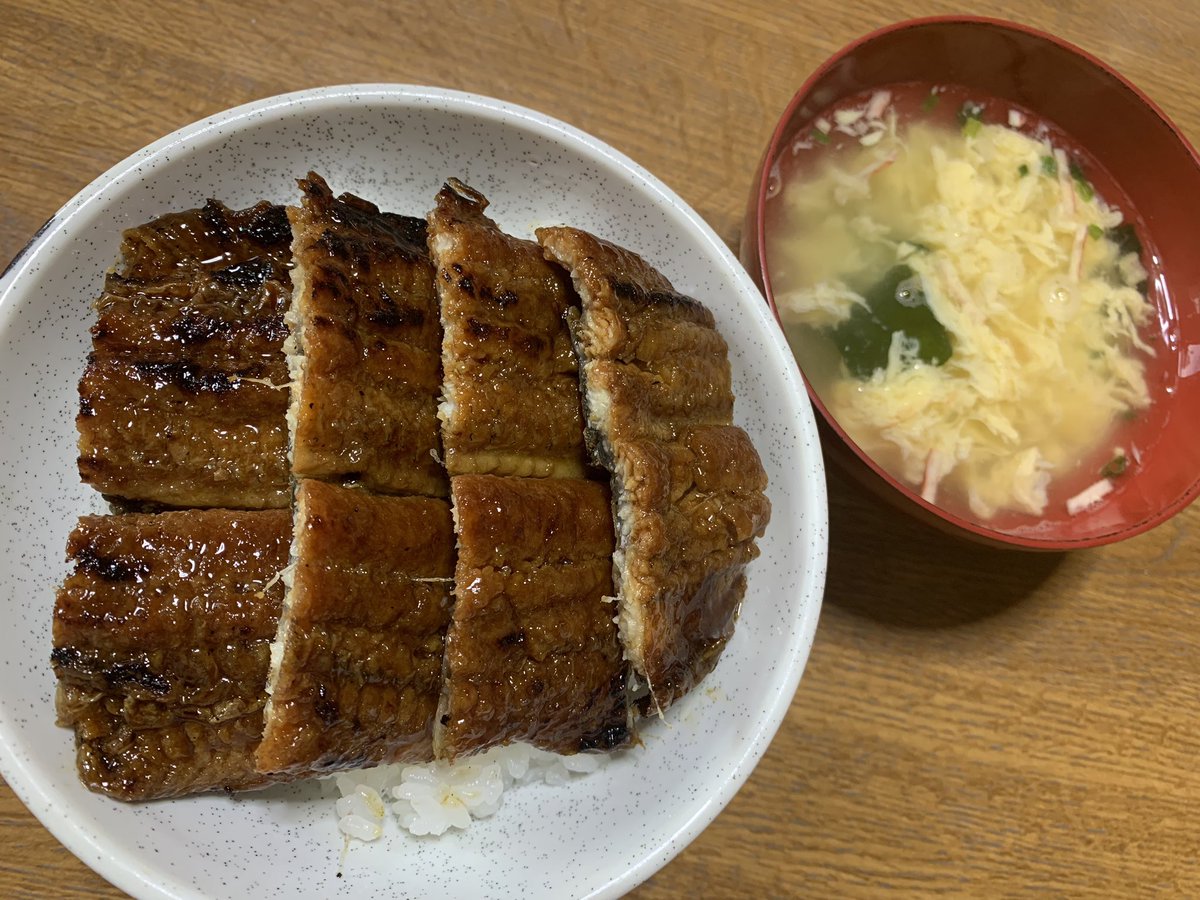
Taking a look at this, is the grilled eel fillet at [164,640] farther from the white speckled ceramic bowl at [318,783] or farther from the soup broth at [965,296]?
the soup broth at [965,296]

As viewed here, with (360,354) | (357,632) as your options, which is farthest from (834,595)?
(360,354)

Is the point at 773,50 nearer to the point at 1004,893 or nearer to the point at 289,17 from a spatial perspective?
the point at 289,17

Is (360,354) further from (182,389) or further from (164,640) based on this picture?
(164,640)

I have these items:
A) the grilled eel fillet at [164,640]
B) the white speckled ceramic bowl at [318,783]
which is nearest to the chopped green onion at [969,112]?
the white speckled ceramic bowl at [318,783]

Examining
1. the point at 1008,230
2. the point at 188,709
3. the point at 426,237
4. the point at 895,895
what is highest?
the point at 1008,230

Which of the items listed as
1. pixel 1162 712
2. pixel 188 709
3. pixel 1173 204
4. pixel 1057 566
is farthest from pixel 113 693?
pixel 1173 204

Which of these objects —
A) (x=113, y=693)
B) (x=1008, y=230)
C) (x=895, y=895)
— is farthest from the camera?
(x=1008, y=230)

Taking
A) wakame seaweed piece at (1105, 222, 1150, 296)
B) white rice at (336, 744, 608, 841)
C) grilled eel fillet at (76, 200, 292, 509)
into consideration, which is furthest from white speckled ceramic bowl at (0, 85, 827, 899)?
wakame seaweed piece at (1105, 222, 1150, 296)

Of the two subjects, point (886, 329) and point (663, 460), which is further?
point (886, 329)
